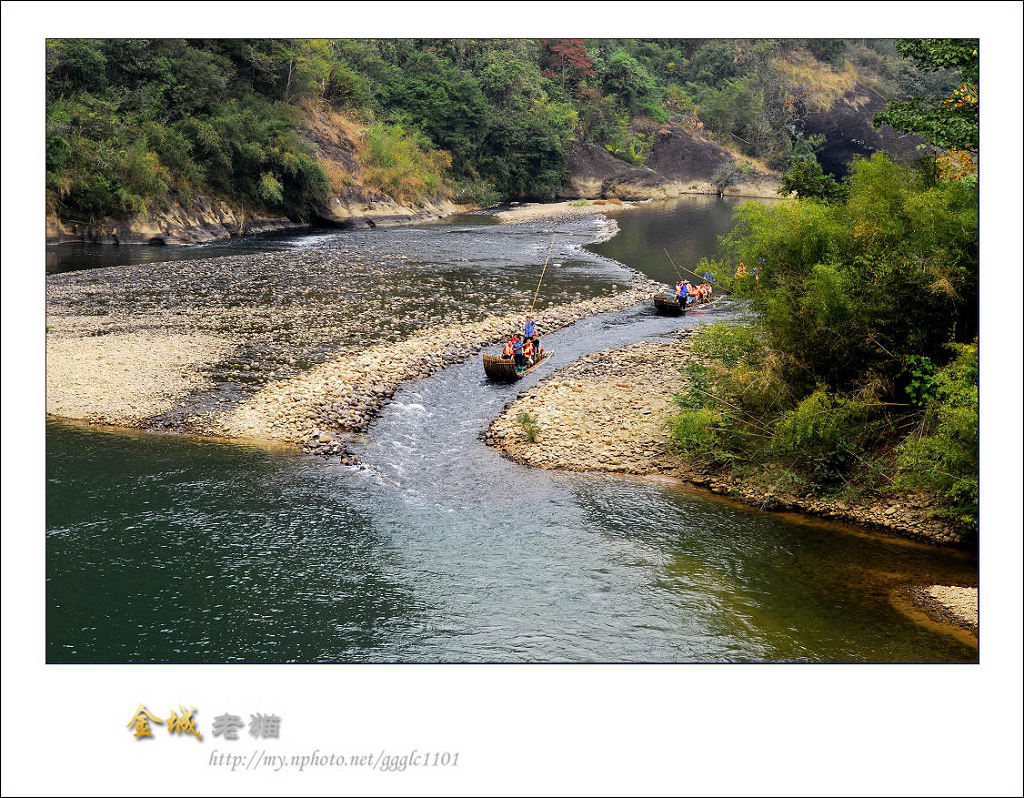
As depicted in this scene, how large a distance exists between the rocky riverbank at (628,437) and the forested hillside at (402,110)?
43.3 feet

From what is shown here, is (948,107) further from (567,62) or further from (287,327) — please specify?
(567,62)

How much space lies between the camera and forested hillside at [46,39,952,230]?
53.2 meters

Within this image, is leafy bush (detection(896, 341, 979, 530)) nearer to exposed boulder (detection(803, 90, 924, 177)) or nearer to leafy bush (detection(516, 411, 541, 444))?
leafy bush (detection(516, 411, 541, 444))

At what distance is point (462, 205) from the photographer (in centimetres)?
8556

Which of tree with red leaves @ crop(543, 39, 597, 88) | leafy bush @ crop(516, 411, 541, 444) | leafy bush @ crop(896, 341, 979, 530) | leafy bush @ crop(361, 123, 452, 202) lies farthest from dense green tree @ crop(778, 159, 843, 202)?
tree with red leaves @ crop(543, 39, 597, 88)

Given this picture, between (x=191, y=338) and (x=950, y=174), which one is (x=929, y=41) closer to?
(x=950, y=174)

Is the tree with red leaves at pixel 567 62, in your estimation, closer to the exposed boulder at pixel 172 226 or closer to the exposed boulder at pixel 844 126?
the exposed boulder at pixel 844 126

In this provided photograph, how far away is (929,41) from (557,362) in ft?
51.0

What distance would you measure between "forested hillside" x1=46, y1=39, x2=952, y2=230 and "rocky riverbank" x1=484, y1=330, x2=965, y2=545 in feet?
43.3

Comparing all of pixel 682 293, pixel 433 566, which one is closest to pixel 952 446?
pixel 433 566

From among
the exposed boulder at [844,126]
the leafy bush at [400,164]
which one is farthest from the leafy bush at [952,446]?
the exposed boulder at [844,126]

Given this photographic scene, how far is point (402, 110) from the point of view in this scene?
85312 millimetres

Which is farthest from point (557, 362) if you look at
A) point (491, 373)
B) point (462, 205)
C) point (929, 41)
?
point (462, 205)

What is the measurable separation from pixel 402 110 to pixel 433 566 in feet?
254
